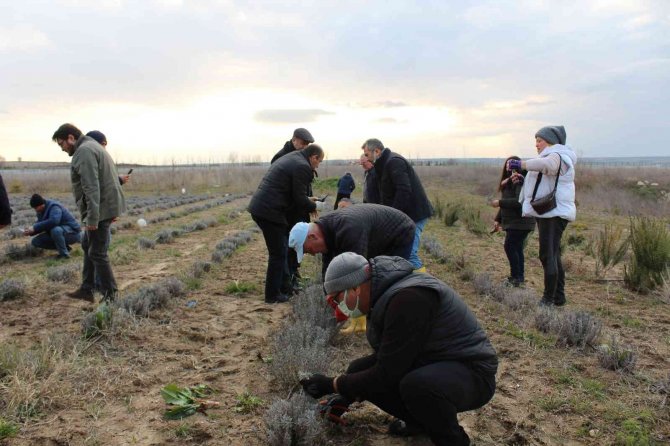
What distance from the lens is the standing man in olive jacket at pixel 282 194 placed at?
17.3 feet

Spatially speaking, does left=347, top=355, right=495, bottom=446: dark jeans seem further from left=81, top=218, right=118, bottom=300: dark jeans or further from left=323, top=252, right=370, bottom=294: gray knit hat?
left=81, top=218, right=118, bottom=300: dark jeans

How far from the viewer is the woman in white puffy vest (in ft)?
16.6

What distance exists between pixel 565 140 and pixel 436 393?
12.5 ft

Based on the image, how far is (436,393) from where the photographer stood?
94.0 inches

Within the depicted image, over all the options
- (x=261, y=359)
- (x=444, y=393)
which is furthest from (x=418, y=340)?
(x=261, y=359)

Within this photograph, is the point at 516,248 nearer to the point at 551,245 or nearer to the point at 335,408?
the point at 551,245

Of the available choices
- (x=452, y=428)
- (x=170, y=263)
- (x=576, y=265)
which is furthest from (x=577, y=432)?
(x=170, y=263)

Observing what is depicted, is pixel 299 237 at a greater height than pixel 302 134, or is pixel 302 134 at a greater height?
pixel 302 134

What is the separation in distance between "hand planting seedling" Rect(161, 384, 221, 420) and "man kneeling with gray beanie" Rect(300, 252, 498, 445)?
1.21m

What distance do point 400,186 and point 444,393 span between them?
9.14ft

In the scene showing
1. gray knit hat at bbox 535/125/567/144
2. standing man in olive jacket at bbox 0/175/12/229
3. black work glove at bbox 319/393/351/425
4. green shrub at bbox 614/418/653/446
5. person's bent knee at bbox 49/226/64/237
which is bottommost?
green shrub at bbox 614/418/653/446

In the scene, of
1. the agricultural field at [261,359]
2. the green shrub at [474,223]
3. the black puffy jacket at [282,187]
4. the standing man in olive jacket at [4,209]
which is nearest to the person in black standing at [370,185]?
the black puffy jacket at [282,187]

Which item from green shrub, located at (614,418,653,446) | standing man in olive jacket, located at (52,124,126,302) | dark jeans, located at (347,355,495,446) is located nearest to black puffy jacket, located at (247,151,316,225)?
standing man in olive jacket, located at (52,124,126,302)

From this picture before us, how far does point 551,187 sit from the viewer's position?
16.8 feet
